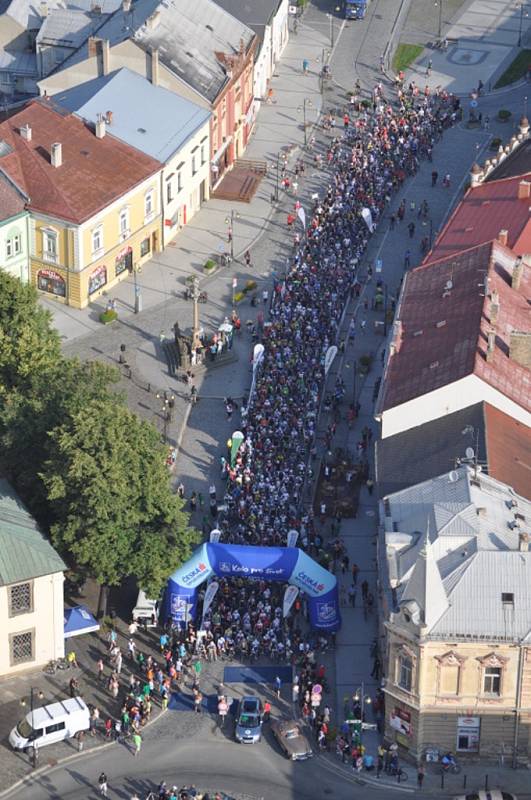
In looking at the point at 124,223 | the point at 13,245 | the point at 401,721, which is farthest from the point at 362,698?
the point at 124,223

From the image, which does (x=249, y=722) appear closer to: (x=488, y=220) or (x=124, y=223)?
(x=488, y=220)

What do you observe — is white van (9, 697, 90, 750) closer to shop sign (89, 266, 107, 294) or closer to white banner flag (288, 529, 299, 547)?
white banner flag (288, 529, 299, 547)

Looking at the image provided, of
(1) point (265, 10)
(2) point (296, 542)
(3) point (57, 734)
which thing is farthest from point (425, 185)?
(3) point (57, 734)

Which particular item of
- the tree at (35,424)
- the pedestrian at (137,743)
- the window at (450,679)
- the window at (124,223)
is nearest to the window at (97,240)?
the window at (124,223)

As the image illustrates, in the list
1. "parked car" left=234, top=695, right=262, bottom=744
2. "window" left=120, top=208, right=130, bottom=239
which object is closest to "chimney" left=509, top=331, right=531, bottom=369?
"parked car" left=234, top=695, right=262, bottom=744

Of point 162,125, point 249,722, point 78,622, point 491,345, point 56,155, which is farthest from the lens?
point 162,125

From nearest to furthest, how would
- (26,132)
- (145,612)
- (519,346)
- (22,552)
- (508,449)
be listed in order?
(22,552) < (145,612) < (508,449) < (519,346) < (26,132)
